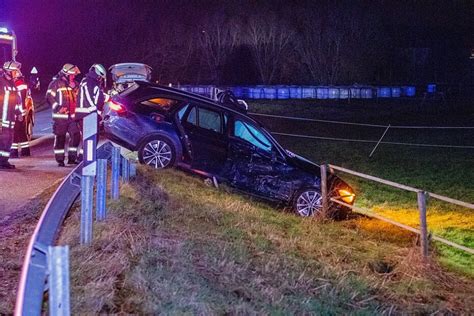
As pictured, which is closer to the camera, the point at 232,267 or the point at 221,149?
the point at 232,267

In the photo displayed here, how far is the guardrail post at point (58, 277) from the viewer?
294 cm

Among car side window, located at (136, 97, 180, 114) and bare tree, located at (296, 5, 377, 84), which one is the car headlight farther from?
bare tree, located at (296, 5, 377, 84)

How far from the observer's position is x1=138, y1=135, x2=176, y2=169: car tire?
1020cm

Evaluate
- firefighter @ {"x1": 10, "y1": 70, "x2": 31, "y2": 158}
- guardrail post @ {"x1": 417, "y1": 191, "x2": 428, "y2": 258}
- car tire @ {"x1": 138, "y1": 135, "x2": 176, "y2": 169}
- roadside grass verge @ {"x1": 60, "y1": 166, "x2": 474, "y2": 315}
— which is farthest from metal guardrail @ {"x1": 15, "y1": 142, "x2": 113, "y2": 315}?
firefighter @ {"x1": 10, "y1": 70, "x2": 31, "y2": 158}

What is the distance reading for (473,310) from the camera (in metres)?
5.64

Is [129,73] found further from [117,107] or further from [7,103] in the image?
[117,107]

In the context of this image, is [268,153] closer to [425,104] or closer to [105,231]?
[105,231]

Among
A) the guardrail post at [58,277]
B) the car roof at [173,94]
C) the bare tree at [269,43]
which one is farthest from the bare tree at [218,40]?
the guardrail post at [58,277]

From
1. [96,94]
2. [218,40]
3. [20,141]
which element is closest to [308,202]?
[96,94]

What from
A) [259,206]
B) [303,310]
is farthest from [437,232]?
[303,310]

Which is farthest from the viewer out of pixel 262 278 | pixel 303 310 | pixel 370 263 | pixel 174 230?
pixel 370 263

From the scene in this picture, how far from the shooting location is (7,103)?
447 inches

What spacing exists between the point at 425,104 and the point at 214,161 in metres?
35.4

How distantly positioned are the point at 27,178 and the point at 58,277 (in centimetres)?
774
